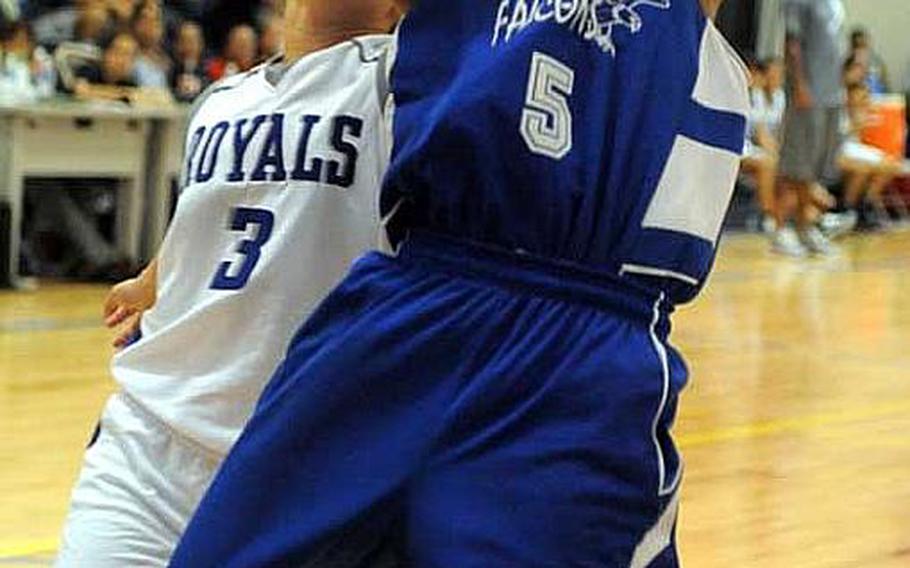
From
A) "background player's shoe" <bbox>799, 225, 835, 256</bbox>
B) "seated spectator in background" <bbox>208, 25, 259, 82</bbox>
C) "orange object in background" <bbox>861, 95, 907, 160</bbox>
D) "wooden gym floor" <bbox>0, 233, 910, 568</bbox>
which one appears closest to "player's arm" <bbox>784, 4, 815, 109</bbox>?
→ "background player's shoe" <bbox>799, 225, 835, 256</bbox>

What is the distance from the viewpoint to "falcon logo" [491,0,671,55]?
6.17 ft

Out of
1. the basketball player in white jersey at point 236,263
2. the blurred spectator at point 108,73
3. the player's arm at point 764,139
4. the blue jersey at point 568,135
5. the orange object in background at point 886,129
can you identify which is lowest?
the orange object in background at point 886,129

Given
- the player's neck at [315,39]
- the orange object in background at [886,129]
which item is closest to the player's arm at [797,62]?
the orange object in background at [886,129]

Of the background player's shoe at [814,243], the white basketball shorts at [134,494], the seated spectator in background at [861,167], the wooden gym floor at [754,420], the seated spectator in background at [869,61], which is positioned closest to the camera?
the white basketball shorts at [134,494]

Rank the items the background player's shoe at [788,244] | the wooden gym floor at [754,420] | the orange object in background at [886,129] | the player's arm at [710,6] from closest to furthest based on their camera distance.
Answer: the player's arm at [710,6], the wooden gym floor at [754,420], the background player's shoe at [788,244], the orange object in background at [886,129]

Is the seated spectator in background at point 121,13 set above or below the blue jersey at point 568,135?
below

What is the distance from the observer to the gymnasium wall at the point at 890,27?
57.5 ft

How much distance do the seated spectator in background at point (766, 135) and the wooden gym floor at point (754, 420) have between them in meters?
2.74

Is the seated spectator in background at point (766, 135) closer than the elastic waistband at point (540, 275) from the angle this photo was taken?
No

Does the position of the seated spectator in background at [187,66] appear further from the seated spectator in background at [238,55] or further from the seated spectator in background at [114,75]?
the seated spectator in background at [114,75]

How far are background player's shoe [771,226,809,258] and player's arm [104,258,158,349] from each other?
1057 centimetres

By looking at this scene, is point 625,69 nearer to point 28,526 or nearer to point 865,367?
point 28,526

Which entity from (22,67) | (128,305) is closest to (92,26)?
(22,67)

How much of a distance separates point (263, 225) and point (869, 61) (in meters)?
14.7
